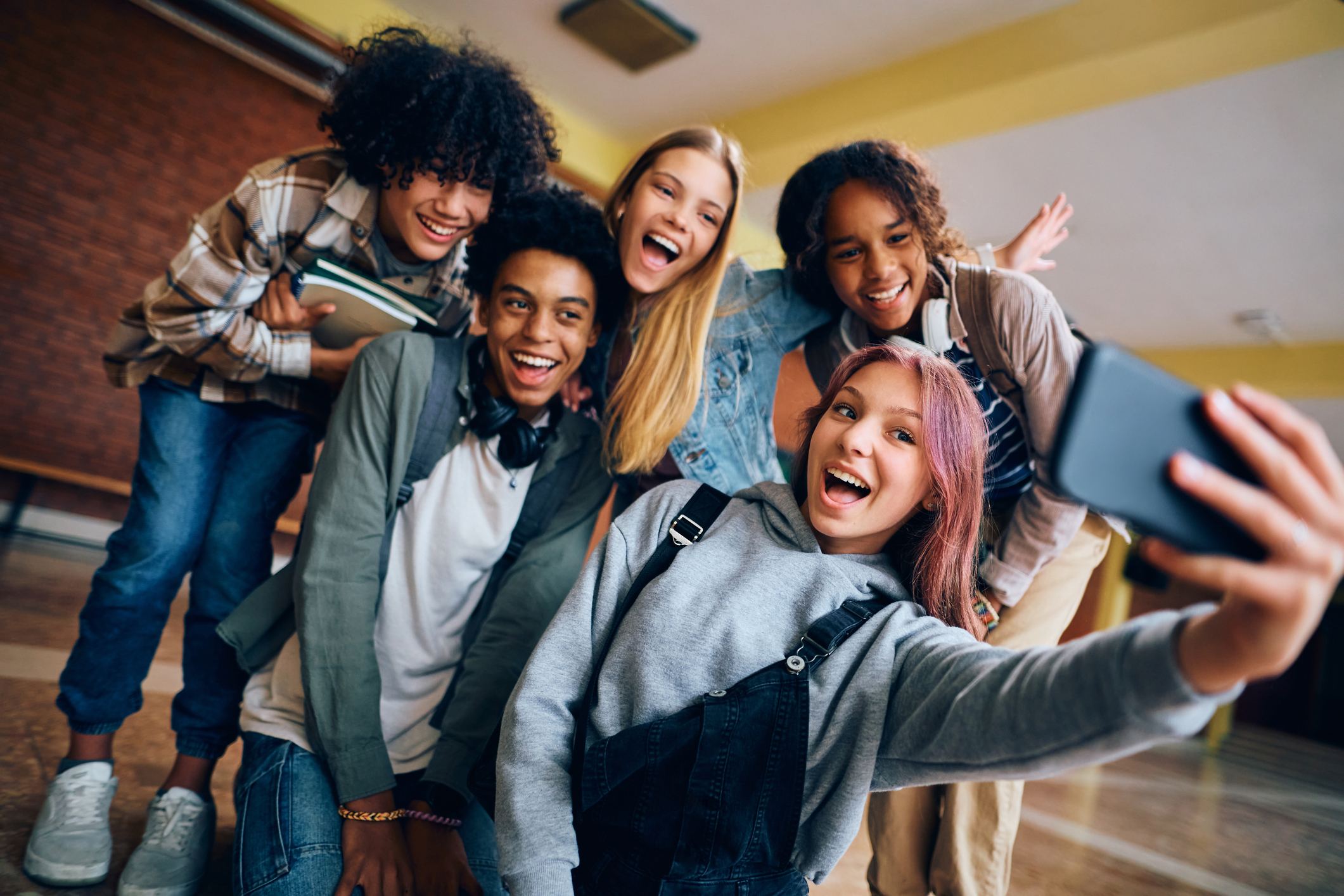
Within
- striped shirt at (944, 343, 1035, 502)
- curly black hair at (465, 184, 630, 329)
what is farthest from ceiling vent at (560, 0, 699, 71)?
striped shirt at (944, 343, 1035, 502)

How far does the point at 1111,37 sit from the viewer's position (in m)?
3.70

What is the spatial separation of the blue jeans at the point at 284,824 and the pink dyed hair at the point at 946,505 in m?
0.95

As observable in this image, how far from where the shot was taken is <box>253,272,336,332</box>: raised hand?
1644 millimetres

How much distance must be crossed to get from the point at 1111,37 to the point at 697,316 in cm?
329

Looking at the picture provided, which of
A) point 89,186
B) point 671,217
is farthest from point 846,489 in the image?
point 89,186

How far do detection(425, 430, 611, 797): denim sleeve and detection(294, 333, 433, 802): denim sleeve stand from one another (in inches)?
4.5

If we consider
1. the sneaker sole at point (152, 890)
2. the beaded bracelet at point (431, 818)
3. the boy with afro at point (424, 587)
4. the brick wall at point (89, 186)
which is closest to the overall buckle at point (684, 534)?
the boy with afro at point (424, 587)

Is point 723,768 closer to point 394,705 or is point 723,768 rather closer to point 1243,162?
point 394,705

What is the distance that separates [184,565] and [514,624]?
0.79 metres

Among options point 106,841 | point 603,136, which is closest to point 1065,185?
point 603,136

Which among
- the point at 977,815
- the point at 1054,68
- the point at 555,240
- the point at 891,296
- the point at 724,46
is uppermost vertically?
the point at 1054,68

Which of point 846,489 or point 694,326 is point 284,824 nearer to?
point 846,489

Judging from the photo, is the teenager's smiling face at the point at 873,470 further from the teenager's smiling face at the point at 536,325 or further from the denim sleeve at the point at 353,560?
the denim sleeve at the point at 353,560

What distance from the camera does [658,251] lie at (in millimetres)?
1729
